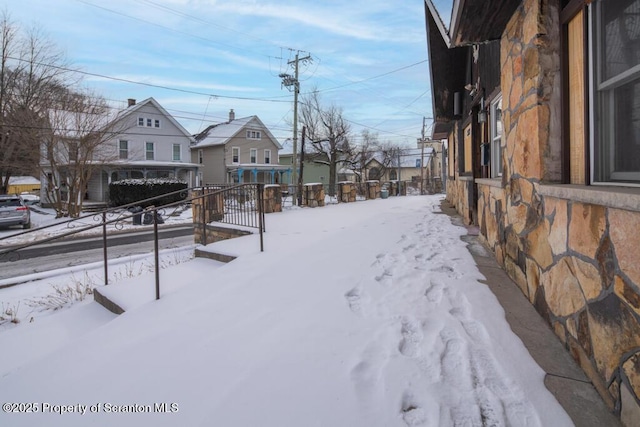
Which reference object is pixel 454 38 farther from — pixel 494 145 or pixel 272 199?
pixel 272 199

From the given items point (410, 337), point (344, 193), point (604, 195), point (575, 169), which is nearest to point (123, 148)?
point (344, 193)

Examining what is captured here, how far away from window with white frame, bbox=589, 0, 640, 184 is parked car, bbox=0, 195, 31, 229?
1933 cm

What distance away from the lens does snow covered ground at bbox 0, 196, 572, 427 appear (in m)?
1.89

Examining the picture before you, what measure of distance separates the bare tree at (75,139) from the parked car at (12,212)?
271 cm

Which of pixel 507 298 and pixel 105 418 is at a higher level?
pixel 507 298

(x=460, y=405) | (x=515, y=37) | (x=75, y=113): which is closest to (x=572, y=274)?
(x=460, y=405)

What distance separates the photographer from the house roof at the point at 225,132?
107ft

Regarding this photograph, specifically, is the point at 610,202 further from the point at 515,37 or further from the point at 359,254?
the point at 359,254

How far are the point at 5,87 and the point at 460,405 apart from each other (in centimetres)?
2670

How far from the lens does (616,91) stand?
221cm

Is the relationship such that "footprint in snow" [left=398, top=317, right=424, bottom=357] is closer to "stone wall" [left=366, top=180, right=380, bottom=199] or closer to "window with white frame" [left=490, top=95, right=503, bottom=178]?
"window with white frame" [left=490, top=95, right=503, bottom=178]

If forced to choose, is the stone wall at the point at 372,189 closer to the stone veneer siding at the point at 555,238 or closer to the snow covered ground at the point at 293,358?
the stone veneer siding at the point at 555,238

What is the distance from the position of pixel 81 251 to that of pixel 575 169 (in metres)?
12.9

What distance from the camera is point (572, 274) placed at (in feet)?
7.47
